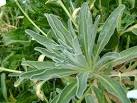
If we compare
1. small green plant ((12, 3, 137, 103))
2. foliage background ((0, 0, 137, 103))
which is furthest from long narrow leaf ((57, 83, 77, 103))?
foliage background ((0, 0, 137, 103))

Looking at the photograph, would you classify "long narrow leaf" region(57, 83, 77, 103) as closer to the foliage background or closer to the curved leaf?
the curved leaf

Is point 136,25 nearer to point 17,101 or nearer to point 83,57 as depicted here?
point 83,57

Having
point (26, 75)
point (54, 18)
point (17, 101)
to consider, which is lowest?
point (17, 101)

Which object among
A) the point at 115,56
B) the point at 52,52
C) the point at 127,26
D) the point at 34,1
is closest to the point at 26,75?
the point at 52,52

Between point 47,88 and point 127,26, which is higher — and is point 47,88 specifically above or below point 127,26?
below

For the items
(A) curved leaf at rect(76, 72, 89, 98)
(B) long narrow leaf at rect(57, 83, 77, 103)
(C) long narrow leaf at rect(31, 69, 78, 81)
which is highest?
(C) long narrow leaf at rect(31, 69, 78, 81)

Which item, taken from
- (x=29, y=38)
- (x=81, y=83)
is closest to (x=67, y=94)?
(x=81, y=83)

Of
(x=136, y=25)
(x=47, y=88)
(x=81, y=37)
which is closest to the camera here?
(x=81, y=37)

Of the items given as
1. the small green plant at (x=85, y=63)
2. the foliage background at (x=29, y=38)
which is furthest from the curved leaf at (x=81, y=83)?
the foliage background at (x=29, y=38)

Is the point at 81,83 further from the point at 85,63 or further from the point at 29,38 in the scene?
the point at 29,38
